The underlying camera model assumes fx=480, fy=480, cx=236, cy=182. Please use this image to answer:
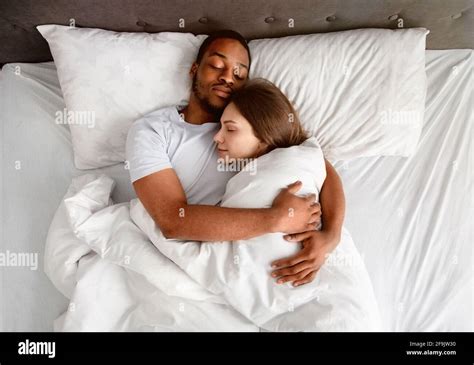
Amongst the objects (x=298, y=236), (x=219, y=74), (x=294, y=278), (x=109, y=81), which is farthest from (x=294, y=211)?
(x=109, y=81)

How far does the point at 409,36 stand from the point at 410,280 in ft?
2.72

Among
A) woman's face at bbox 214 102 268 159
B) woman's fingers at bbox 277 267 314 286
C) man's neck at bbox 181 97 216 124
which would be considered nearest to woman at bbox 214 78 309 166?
woman's face at bbox 214 102 268 159

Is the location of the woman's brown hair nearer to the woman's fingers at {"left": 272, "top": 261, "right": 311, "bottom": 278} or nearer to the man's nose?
the man's nose

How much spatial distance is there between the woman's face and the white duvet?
0.26 feet

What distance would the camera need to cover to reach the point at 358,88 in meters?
1.65

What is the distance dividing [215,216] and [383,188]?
0.65 meters

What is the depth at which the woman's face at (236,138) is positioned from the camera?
4.70ft

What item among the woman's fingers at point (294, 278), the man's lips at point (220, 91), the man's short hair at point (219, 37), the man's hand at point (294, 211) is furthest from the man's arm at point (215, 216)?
the man's short hair at point (219, 37)

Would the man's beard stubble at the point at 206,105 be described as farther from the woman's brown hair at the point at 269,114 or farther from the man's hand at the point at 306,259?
the man's hand at the point at 306,259

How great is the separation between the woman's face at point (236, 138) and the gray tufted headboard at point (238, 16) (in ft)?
1.35

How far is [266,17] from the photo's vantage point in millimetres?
1696

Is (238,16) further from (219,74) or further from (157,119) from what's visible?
(157,119)

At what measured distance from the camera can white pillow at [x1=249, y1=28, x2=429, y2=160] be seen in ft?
5.38

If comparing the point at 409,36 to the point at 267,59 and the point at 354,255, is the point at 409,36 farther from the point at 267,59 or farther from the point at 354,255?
the point at 354,255
